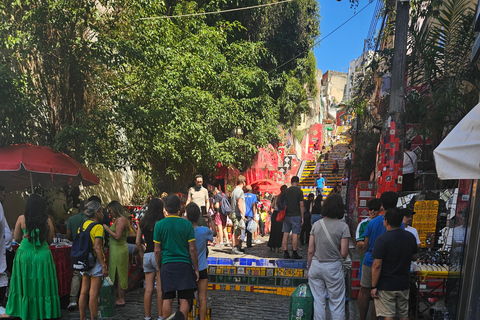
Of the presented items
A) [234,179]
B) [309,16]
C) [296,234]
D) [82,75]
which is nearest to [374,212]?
[296,234]

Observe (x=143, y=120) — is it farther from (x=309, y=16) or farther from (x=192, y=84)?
(x=309, y=16)

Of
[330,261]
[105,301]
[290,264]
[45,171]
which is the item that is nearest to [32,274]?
[105,301]

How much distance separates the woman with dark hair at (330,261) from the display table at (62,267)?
13.6ft

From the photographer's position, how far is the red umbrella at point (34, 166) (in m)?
8.77

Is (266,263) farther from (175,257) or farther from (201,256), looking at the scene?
(175,257)

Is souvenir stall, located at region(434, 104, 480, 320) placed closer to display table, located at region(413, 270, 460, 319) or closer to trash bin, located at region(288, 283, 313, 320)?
display table, located at region(413, 270, 460, 319)

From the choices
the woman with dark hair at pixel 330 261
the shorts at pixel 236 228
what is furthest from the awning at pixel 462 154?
the shorts at pixel 236 228

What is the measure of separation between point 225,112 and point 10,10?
7963 mm

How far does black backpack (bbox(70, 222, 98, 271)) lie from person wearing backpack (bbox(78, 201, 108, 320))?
47 mm

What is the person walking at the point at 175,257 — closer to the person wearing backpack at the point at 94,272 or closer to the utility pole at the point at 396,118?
the person wearing backpack at the point at 94,272

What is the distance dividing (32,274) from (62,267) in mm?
1131

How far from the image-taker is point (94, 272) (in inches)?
267

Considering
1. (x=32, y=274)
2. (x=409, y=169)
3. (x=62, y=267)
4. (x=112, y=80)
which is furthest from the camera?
(x=112, y=80)

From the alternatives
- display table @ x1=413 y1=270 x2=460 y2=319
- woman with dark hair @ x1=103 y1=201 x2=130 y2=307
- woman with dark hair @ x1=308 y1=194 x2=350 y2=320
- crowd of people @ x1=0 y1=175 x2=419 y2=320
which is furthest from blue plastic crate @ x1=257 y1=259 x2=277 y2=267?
woman with dark hair @ x1=308 y1=194 x2=350 y2=320
